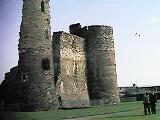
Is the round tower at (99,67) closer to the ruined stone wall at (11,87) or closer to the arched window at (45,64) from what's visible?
the arched window at (45,64)

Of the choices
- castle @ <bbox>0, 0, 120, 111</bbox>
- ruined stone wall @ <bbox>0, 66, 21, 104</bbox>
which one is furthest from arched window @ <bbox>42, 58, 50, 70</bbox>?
ruined stone wall @ <bbox>0, 66, 21, 104</bbox>

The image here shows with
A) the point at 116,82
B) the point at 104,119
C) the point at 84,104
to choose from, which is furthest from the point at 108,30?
the point at 104,119

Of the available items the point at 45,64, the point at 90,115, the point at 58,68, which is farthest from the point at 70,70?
the point at 90,115

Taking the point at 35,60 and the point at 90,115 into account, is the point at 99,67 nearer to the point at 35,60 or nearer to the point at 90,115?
the point at 35,60

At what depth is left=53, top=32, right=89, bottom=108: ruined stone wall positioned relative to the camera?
3503 cm

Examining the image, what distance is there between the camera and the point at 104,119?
1844 cm

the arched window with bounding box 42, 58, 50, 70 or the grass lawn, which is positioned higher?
the arched window with bounding box 42, 58, 50, 70

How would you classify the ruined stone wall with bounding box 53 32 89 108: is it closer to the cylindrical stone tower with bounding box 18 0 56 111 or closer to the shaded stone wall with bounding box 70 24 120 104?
the shaded stone wall with bounding box 70 24 120 104

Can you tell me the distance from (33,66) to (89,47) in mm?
11192

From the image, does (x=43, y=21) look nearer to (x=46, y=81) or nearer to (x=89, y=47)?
(x=46, y=81)

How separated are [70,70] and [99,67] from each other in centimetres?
463

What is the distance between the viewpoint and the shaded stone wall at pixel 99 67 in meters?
40.7

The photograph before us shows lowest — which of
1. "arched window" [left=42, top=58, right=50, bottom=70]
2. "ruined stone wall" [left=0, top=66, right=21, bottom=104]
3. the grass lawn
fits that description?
the grass lawn

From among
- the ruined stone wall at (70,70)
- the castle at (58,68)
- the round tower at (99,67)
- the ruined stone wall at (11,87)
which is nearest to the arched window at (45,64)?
the castle at (58,68)
